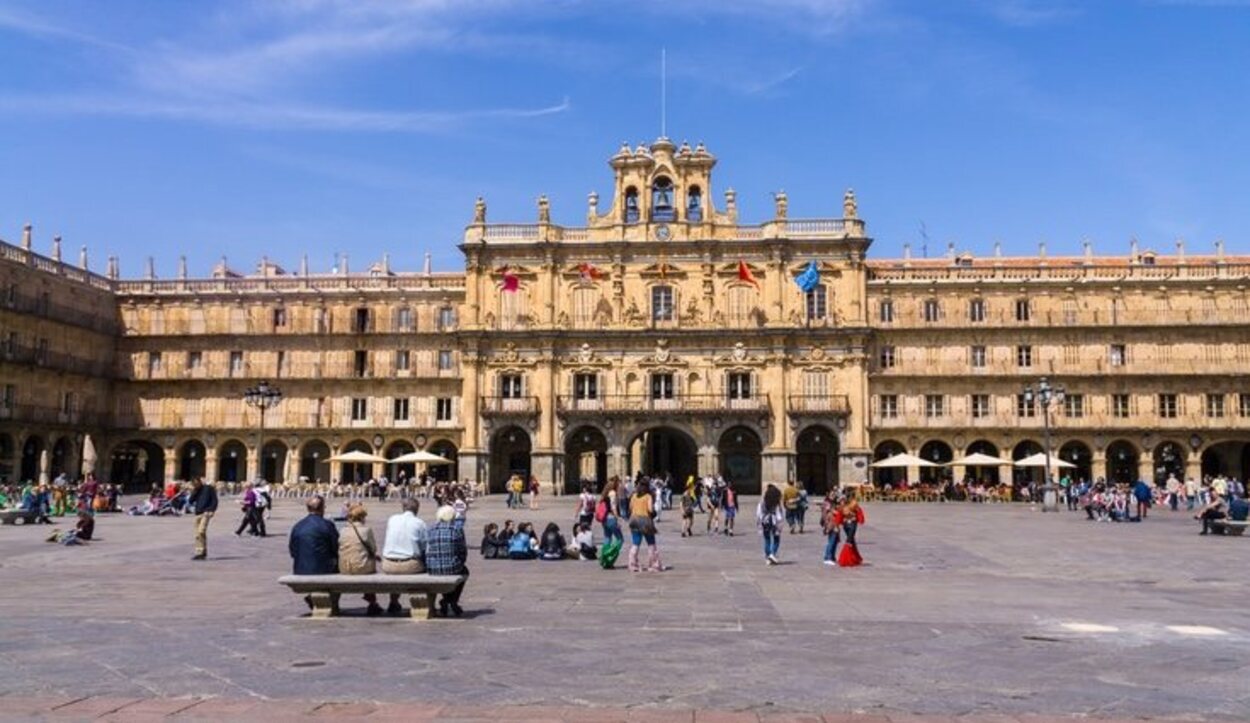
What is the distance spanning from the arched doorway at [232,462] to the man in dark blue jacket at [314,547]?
52838mm

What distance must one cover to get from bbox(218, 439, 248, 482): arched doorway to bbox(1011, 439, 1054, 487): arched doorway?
41813mm

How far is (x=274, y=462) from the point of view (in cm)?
6306

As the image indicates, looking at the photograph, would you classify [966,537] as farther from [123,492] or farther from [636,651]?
[123,492]

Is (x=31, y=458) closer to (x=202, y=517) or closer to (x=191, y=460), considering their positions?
(x=191, y=460)

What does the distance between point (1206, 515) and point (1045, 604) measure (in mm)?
16572

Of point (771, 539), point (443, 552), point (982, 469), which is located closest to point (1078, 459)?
point (982, 469)

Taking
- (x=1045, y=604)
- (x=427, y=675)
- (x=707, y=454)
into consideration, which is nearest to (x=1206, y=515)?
(x=1045, y=604)

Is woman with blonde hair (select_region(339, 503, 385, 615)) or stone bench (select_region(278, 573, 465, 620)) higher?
woman with blonde hair (select_region(339, 503, 385, 615))

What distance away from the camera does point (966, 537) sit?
2728cm

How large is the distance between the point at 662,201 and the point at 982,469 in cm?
2212

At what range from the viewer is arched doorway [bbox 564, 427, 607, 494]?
60000mm

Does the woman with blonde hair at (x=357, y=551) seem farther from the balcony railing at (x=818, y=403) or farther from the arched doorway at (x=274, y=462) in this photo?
the arched doorway at (x=274, y=462)

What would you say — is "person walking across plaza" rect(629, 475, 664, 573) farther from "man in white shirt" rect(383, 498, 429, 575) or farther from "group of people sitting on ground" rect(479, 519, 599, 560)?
"man in white shirt" rect(383, 498, 429, 575)

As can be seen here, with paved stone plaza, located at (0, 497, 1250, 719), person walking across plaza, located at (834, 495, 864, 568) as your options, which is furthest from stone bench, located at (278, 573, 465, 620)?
person walking across plaza, located at (834, 495, 864, 568)
